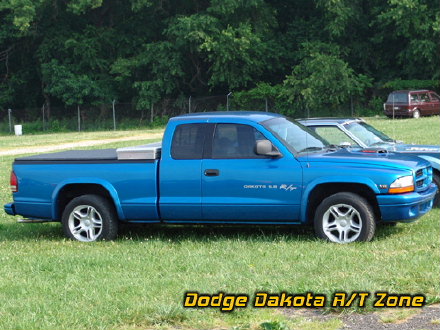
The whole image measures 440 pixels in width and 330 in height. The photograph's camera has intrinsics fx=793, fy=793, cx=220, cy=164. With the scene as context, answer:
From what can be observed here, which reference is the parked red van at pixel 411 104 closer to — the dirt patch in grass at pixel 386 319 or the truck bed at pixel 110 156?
the truck bed at pixel 110 156

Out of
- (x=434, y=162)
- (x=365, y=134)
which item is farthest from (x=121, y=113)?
(x=434, y=162)

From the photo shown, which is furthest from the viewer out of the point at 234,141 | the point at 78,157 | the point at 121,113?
the point at 121,113

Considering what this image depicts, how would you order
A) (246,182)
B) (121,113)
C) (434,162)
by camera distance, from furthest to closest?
(121,113), (434,162), (246,182)

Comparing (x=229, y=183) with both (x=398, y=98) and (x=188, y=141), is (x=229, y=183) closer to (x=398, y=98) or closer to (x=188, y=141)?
(x=188, y=141)

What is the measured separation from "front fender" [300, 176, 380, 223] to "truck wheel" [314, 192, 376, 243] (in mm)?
178

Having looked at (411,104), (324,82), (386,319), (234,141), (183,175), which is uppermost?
(324,82)

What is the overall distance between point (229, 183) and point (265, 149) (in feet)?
2.07

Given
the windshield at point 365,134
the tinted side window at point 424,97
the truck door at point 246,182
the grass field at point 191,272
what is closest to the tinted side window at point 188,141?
the truck door at point 246,182

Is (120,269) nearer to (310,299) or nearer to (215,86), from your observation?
(310,299)

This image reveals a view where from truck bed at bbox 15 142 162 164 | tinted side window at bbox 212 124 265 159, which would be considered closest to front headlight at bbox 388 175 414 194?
tinted side window at bbox 212 124 265 159

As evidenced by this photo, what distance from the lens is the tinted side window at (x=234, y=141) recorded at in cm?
997

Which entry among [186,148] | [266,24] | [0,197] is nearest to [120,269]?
[186,148]

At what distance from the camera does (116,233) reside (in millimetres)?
10461

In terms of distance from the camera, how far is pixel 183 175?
10.0 meters
